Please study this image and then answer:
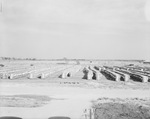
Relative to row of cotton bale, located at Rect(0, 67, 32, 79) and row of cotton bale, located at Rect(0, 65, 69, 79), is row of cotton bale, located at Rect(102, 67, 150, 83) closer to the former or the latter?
row of cotton bale, located at Rect(0, 65, 69, 79)

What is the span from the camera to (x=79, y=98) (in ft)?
44.2

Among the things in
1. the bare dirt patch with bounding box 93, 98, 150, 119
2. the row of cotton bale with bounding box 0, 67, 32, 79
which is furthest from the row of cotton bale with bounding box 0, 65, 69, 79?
the bare dirt patch with bounding box 93, 98, 150, 119

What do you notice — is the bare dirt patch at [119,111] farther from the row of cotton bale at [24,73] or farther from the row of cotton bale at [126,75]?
the row of cotton bale at [24,73]

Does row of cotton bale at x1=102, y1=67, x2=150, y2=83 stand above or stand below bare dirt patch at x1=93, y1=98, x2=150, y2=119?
above

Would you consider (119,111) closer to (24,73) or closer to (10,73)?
(24,73)

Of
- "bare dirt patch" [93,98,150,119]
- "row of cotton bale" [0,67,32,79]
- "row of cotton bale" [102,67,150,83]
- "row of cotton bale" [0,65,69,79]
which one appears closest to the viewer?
"bare dirt patch" [93,98,150,119]

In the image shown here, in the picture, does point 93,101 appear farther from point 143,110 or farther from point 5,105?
point 5,105

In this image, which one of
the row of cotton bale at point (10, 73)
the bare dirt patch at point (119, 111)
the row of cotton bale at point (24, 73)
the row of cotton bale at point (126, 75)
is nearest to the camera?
the bare dirt patch at point (119, 111)

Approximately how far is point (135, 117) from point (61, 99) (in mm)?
4915

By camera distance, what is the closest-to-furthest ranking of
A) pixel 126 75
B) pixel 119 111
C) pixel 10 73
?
pixel 119 111 < pixel 126 75 < pixel 10 73

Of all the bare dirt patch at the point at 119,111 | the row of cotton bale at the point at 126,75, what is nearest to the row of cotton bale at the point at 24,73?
the row of cotton bale at the point at 126,75

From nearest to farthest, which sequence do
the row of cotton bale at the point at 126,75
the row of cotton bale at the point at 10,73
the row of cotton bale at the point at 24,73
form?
the row of cotton bale at the point at 126,75, the row of cotton bale at the point at 10,73, the row of cotton bale at the point at 24,73

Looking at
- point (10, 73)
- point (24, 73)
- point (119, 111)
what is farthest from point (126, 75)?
point (119, 111)

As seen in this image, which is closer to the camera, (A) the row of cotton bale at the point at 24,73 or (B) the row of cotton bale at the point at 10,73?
→ (B) the row of cotton bale at the point at 10,73
